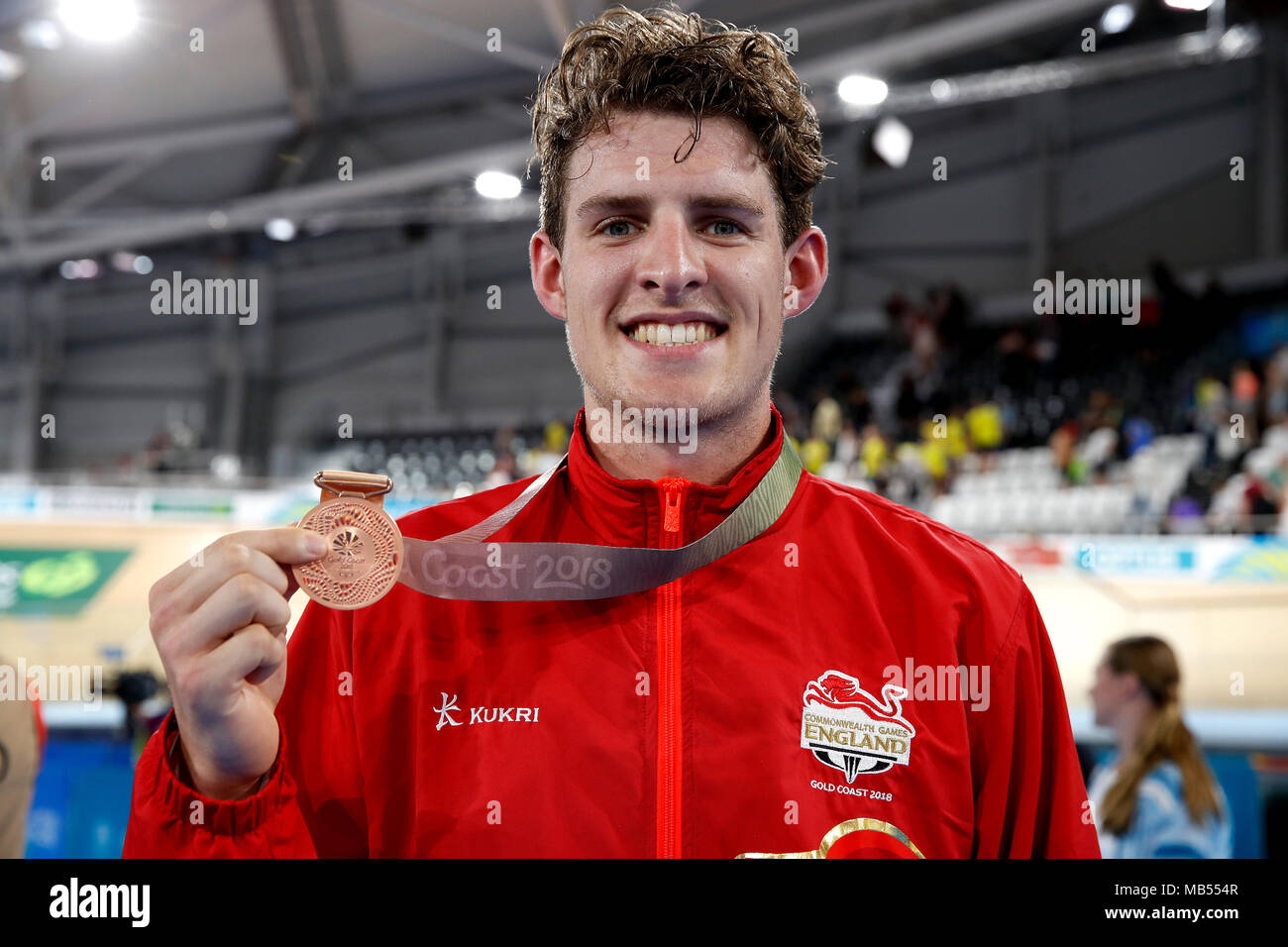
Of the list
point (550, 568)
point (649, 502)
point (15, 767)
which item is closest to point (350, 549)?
point (550, 568)

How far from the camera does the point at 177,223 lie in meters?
15.1

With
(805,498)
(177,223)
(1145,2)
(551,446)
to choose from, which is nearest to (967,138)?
(1145,2)

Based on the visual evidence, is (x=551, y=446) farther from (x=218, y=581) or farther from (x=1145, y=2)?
(x=218, y=581)

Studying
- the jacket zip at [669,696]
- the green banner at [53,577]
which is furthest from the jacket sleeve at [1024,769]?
the green banner at [53,577]

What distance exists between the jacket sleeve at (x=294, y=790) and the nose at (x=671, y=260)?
0.63 metres

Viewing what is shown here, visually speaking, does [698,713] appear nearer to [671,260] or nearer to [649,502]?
[649,502]

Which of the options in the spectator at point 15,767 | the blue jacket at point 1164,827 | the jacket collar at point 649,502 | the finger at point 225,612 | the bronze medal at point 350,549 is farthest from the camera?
the blue jacket at point 1164,827

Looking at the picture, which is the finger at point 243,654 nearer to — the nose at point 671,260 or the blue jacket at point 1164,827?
the nose at point 671,260

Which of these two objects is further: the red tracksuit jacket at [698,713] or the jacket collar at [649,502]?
the jacket collar at [649,502]

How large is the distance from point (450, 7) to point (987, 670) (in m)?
11.0

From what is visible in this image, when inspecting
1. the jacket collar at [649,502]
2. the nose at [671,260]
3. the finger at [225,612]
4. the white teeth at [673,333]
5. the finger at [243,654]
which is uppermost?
the nose at [671,260]

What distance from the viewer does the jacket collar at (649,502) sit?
4.75ft

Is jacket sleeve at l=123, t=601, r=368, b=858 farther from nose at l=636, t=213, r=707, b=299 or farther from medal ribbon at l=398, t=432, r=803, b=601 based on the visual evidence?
nose at l=636, t=213, r=707, b=299

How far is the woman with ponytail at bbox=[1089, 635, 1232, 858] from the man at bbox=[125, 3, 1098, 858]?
177cm
